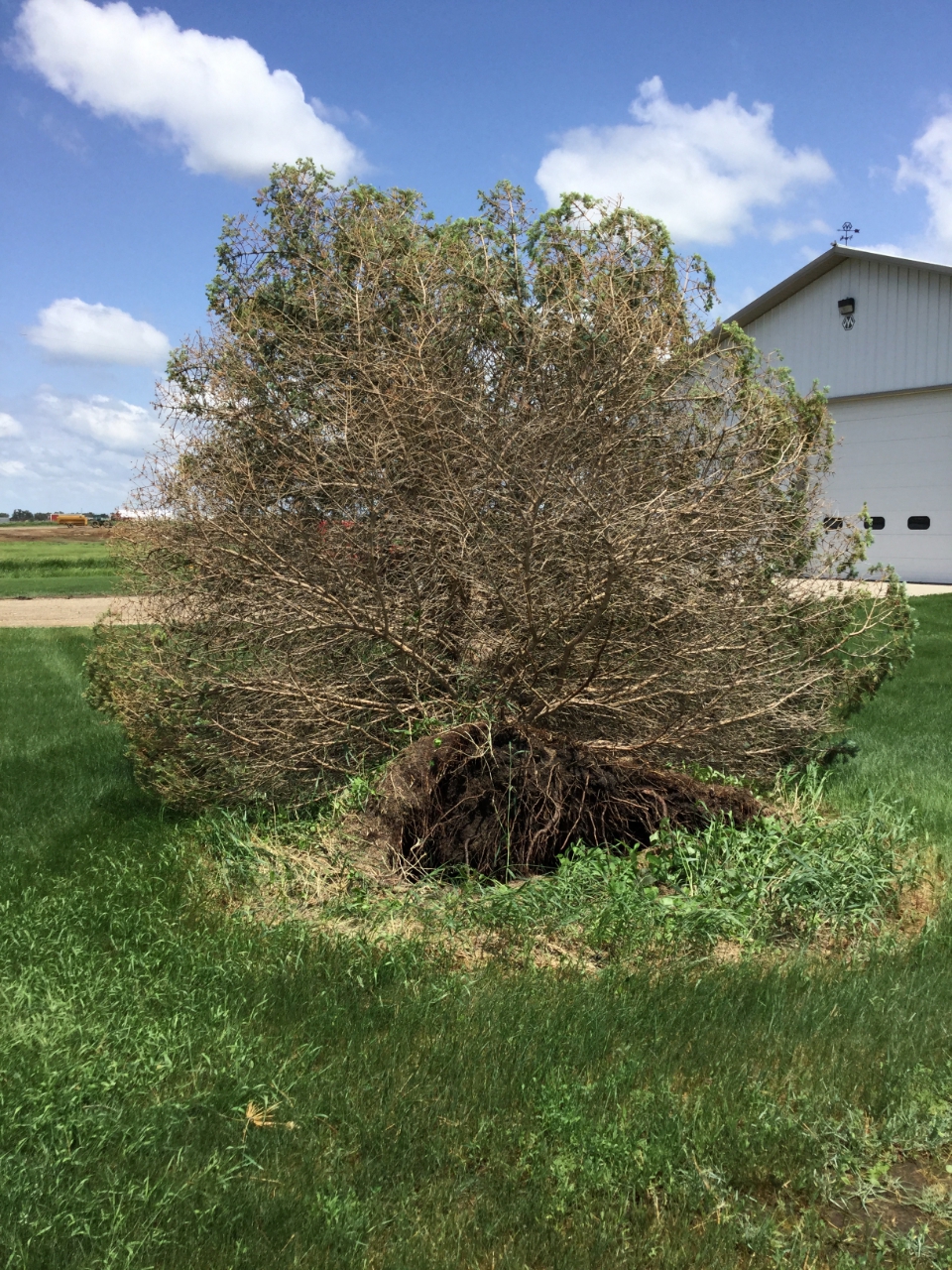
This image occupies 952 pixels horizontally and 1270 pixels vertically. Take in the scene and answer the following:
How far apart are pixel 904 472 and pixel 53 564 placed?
24292 mm

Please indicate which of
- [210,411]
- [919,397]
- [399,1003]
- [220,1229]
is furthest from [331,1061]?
[919,397]

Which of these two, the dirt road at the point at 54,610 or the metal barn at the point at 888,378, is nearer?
the dirt road at the point at 54,610

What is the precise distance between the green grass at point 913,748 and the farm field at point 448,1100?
5.69 ft

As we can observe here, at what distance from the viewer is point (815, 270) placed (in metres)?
21.0

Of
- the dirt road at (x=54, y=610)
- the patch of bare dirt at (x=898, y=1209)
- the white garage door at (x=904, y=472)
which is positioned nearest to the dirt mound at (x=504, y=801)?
the patch of bare dirt at (x=898, y=1209)

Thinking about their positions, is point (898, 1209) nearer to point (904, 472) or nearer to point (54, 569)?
point (904, 472)

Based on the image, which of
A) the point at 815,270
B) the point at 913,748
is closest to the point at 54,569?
the point at 815,270

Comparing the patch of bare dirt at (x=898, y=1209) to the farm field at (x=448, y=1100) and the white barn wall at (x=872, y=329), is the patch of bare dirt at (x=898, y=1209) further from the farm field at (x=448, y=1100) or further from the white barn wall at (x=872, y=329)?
the white barn wall at (x=872, y=329)

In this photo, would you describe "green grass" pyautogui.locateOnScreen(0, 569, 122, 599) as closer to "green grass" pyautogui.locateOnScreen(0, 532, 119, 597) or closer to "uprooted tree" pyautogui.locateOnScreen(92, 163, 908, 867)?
"green grass" pyautogui.locateOnScreen(0, 532, 119, 597)

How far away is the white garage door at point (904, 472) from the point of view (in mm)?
20188

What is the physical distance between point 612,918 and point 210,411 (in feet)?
12.5

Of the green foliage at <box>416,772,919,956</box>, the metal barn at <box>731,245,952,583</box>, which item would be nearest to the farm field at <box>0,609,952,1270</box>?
the green foliage at <box>416,772,919,956</box>

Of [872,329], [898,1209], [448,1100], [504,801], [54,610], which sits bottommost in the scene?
[898,1209]

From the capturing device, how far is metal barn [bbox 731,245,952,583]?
2000cm
